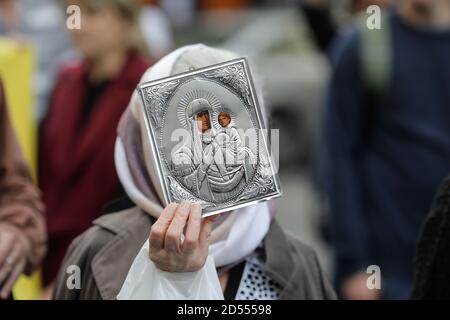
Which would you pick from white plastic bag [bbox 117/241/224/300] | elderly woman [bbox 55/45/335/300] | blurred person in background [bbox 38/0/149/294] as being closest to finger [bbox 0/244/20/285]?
elderly woman [bbox 55/45/335/300]

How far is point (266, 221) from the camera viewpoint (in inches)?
108

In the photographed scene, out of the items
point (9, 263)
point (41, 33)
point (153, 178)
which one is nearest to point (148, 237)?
point (153, 178)

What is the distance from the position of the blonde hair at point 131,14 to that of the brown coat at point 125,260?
2134 mm

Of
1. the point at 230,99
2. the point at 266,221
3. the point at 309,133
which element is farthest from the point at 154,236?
the point at 309,133

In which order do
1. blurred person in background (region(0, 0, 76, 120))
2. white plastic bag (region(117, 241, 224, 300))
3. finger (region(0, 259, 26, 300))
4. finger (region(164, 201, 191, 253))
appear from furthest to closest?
1. blurred person in background (region(0, 0, 76, 120))
2. finger (region(0, 259, 26, 300))
3. white plastic bag (region(117, 241, 224, 300))
4. finger (region(164, 201, 191, 253))

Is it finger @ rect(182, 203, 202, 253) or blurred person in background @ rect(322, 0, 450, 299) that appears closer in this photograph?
finger @ rect(182, 203, 202, 253)

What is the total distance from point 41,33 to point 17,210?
15.1ft

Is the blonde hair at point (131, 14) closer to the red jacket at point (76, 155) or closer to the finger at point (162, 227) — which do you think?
the red jacket at point (76, 155)

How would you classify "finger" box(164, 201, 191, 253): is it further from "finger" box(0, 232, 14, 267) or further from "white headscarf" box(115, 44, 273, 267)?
"finger" box(0, 232, 14, 267)

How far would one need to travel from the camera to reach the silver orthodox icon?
2314 millimetres

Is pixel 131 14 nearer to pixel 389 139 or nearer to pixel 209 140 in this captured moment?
pixel 389 139

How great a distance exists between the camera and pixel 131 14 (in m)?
4.86

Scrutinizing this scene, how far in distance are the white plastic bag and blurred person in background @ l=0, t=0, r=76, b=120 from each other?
10.6 ft

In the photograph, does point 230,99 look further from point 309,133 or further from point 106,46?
point 309,133
